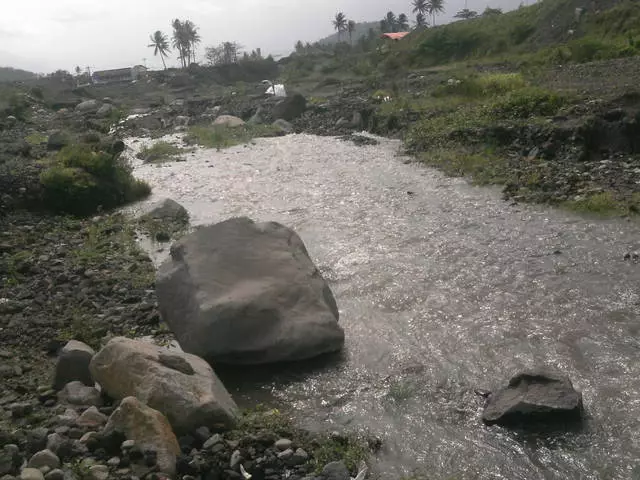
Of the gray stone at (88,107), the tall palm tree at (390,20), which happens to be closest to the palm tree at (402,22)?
the tall palm tree at (390,20)

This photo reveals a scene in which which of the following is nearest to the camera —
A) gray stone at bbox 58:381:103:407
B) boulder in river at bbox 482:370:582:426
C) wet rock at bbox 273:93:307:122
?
boulder in river at bbox 482:370:582:426

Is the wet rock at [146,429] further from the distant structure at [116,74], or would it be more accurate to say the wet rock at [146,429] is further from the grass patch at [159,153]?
the distant structure at [116,74]

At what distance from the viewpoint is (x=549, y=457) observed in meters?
5.41

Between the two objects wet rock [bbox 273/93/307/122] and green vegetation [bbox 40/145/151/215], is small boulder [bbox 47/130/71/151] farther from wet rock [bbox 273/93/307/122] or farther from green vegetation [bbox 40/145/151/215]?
wet rock [bbox 273/93/307/122]

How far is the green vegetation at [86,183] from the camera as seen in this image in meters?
15.7

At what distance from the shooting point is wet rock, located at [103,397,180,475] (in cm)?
507

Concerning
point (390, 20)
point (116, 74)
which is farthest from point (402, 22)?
point (116, 74)

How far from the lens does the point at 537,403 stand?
579 cm

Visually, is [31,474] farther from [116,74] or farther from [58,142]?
[116,74]

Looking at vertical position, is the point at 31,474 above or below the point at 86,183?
below

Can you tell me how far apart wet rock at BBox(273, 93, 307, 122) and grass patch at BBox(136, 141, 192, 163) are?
26.1 ft

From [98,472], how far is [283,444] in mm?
1673

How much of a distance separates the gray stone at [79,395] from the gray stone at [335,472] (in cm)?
256

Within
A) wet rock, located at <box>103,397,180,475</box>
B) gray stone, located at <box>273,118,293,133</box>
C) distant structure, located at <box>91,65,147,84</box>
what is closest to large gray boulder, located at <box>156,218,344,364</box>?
wet rock, located at <box>103,397,180,475</box>
